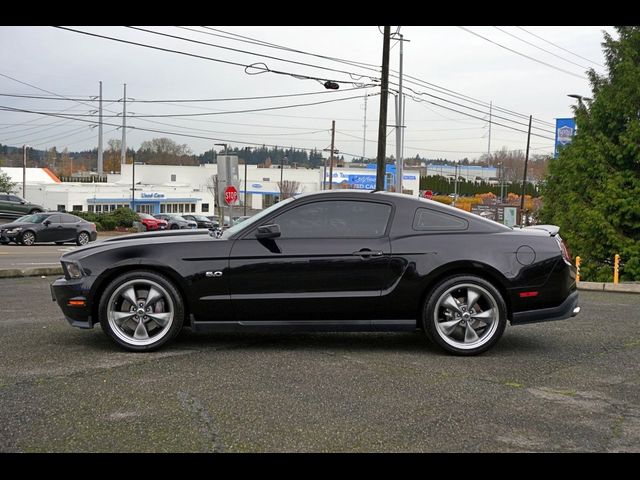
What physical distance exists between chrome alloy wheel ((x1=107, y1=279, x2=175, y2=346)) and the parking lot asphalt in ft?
0.61

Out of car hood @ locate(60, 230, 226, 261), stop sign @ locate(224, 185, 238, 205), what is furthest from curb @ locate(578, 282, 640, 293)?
stop sign @ locate(224, 185, 238, 205)

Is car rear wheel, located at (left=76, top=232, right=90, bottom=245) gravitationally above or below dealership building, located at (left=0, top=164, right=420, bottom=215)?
below

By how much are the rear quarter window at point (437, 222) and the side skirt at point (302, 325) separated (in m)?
0.87

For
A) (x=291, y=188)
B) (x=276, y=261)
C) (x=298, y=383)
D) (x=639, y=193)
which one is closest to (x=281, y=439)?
(x=298, y=383)

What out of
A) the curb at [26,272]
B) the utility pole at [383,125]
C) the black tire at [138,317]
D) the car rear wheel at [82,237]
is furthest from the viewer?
the car rear wheel at [82,237]

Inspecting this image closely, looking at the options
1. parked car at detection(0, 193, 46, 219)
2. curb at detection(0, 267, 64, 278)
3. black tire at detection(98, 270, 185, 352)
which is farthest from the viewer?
parked car at detection(0, 193, 46, 219)

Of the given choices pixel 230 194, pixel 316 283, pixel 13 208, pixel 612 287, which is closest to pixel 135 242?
pixel 316 283

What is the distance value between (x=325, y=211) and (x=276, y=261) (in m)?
0.63

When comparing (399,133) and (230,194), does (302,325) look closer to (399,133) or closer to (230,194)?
(230,194)

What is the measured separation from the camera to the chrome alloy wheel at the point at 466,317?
5.66 meters

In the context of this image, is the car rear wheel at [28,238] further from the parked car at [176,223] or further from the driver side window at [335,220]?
the driver side window at [335,220]

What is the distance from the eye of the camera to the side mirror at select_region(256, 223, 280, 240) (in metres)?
5.64

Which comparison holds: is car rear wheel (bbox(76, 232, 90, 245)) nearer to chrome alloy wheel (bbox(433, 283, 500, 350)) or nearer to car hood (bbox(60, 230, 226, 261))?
car hood (bbox(60, 230, 226, 261))

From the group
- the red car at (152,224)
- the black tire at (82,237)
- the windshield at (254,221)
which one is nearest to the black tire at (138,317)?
the windshield at (254,221)
